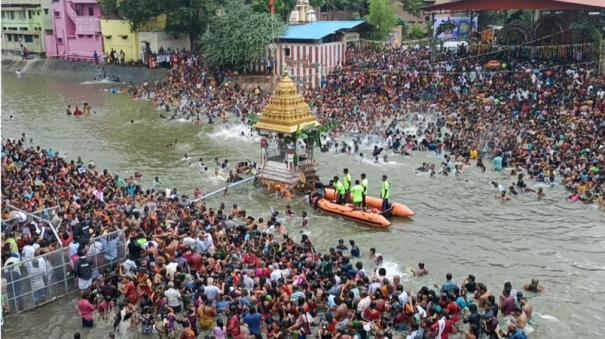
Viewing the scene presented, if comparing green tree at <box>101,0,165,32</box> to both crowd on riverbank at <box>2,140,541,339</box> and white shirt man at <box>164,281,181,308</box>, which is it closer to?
crowd on riverbank at <box>2,140,541,339</box>

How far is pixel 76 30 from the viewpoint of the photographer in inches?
2333

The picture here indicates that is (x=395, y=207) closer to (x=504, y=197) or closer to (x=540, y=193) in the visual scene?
(x=504, y=197)

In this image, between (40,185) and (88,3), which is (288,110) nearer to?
(40,185)

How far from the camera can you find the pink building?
191ft

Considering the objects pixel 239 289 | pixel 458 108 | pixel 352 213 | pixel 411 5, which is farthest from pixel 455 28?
pixel 239 289

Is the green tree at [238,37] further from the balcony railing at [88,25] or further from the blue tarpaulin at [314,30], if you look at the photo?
the balcony railing at [88,25]

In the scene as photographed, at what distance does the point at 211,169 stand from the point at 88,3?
39.1 m

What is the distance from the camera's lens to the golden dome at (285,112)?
864 inches

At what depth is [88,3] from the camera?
58531 mm

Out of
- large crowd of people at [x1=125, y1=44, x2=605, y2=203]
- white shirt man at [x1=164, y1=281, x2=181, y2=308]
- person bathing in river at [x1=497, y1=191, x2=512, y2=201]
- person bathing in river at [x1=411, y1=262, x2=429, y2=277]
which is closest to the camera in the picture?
white shirt man at [x1=164, y1=281, x2=181, y2=308]

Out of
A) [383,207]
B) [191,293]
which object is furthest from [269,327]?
[383,207]

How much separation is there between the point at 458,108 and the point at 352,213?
14.3 meters

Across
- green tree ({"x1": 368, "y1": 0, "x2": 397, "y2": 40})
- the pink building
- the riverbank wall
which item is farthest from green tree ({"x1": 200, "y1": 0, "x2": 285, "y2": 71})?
the pink building

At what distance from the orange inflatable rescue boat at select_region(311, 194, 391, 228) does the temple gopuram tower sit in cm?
168
